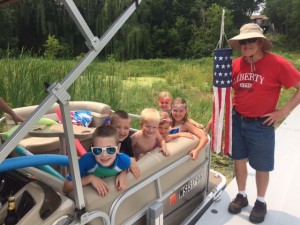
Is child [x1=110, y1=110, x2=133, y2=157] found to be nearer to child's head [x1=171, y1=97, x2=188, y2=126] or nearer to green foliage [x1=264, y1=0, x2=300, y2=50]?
child's head [x1=171, y1=97, x2=188, y2=126]

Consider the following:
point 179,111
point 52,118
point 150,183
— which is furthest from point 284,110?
point 52,118

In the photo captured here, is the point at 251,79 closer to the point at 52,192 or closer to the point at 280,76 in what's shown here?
the point at 280,76

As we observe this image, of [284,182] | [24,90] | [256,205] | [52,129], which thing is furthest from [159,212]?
[24,90]

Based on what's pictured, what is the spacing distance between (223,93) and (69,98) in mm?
1788

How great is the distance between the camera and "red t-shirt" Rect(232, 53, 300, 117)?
229cm

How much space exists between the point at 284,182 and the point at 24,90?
3517mm

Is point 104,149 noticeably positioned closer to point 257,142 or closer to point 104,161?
point 104,161

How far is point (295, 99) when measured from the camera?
2.36 meters

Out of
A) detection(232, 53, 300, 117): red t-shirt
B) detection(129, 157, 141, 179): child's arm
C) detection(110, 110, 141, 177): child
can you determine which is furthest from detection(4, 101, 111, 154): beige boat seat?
detection(232, 53, 300, 117): red t-shirt

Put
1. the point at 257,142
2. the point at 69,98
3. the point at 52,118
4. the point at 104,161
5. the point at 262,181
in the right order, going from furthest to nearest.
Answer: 1. the point at 52,118
2. the point at 262,181
3. the point at 257,142
4. the point at 104,161
5. the point at 69,98

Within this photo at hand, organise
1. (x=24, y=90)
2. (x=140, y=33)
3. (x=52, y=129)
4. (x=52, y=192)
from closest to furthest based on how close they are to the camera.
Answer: (x=52, y=192)
(x=52, y=129)
(x=24, y=90)
(x=140, y=33)

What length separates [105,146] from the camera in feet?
5.50

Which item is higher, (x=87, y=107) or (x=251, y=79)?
(x=251, y=79)

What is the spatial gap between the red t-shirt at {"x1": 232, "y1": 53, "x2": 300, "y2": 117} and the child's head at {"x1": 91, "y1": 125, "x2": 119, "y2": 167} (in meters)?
1.20
